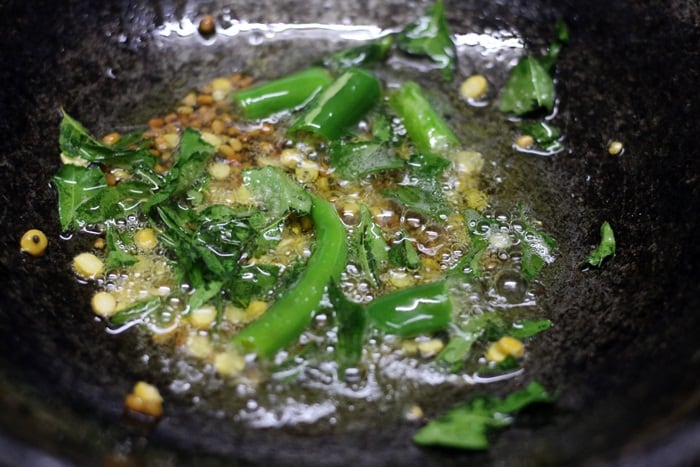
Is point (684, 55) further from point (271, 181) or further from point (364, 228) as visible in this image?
point (271, 181)

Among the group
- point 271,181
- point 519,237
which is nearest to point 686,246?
point 519,237

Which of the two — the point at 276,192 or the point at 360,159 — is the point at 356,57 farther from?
the point at 276,192

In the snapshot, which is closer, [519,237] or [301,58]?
[519,237]

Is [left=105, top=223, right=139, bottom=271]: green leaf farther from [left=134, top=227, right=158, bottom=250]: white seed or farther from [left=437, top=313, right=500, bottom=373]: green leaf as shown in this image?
[left=437, top=313, right=500, bottom=373]: green leaf

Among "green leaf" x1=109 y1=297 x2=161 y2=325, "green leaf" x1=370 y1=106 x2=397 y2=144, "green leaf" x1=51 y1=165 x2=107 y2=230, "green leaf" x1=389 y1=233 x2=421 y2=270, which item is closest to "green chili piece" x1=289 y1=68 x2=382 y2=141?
"green leaf" x1=370 y1=106 x2=397 y2=144

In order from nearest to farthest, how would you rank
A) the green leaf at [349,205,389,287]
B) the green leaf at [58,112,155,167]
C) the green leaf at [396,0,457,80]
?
the green leaf at [349,205,389,287], the green leaf at [58,112,155,167], the green leaf at [396,0,457,80]

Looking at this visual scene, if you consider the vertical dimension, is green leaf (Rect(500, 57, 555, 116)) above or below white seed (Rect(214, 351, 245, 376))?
above
